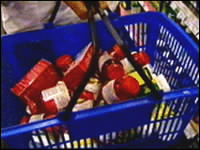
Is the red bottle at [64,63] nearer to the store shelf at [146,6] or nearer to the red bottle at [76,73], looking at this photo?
the red bottle at [76,73]

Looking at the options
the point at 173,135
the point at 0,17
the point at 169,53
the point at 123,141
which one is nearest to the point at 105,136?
the point at 123,141

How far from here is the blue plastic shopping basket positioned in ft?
2.71

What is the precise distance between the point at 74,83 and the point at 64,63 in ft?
0.46

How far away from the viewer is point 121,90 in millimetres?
946

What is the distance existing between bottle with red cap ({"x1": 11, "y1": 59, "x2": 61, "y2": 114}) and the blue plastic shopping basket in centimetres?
7

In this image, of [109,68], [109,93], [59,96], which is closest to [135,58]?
[109,68]

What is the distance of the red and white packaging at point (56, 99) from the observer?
100 cm

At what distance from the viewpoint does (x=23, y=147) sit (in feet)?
3.06

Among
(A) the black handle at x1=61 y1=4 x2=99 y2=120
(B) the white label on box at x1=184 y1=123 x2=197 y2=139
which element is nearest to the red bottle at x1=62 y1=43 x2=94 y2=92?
(A) the black handle at x1=61 y1=4 x2=99 y2=120

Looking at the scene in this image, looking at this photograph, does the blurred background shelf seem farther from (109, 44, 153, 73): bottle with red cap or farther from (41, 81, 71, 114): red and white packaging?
(41, 81, 71, 114): red and white packaging

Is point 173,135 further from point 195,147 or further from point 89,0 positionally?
point 89,0

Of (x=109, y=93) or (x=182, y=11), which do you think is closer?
(x=109, y=93)

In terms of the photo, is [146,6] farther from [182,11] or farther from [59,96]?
[59,96]

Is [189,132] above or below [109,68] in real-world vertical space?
below
